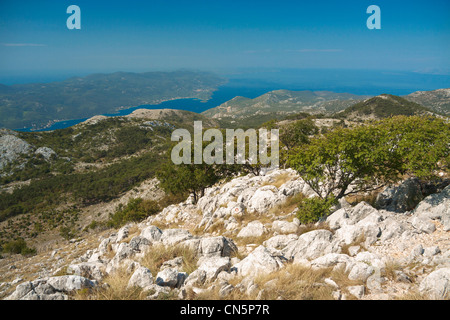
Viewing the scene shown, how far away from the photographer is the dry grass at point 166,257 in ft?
29.8

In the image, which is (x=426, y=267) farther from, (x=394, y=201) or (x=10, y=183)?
(x=10, y=183)

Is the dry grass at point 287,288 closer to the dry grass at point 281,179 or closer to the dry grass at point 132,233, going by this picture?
the dry grass at point 132,233

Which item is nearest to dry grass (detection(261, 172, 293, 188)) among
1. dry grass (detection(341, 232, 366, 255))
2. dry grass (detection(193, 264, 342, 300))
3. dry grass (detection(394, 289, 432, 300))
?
dry grass (detection(341, 232, 366, 255))

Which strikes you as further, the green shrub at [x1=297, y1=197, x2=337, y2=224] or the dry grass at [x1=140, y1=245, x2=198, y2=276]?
the green shrub at [x1=297, y1=197, x2=337, y2=224]

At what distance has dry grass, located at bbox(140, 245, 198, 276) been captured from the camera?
9.08 metres

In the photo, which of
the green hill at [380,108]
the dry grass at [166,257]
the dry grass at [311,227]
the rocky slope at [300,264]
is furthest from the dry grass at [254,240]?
the green hill at [380,108]

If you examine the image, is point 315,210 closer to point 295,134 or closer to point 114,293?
point 114,293

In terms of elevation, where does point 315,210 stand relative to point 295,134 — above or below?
below

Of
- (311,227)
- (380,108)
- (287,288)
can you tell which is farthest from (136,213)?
(380,108)

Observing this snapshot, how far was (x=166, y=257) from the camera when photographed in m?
9.84

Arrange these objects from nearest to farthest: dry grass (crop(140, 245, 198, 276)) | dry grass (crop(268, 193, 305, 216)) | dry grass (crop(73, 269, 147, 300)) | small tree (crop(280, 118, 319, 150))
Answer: dry grass (crop(73, 269, 147, 300))
dry grass (crop(140, 245, 198, 276))
dry grass (crop(268, 193, 305, 216))
small tree (crop(280, 118, 319, 150))

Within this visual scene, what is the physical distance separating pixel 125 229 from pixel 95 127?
5912 inches

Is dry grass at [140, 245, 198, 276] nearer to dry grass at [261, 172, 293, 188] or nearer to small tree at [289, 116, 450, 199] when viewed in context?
small tree at [289, 116, 450, 199]
